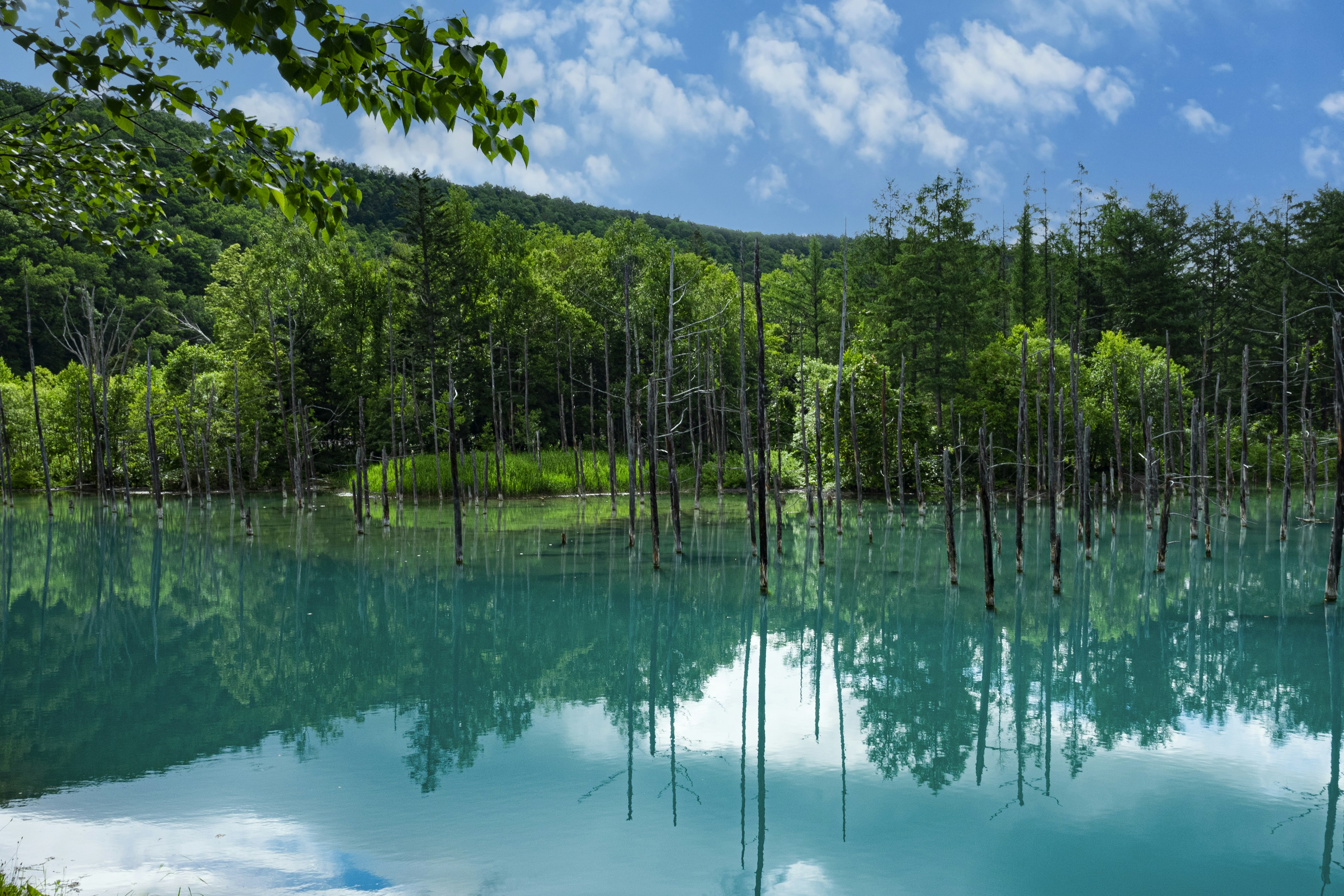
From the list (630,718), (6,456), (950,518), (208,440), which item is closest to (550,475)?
(208,440)

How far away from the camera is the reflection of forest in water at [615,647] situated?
35.8 ft

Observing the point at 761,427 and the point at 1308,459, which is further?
the point at 1308,459

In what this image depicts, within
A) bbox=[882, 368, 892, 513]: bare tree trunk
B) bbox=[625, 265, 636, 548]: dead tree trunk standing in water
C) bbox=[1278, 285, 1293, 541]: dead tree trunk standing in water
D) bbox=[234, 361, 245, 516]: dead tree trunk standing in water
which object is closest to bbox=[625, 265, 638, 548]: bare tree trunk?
bbox=[625, 265, 636, 548]: dead tree trunk standing in water

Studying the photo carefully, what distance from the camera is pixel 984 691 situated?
1277 centimetres

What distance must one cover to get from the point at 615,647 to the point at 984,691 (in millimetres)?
6209

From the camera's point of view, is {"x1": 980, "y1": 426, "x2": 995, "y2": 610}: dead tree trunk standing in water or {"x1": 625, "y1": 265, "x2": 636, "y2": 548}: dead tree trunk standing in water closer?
{"x1": 980, "y1": 426, "x2": 995, "y2": 610}: dead tree trunk standing in water

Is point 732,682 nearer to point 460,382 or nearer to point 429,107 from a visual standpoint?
point 429,107

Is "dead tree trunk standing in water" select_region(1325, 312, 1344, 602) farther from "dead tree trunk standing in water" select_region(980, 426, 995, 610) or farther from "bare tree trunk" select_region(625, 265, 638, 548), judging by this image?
"bare tree trunk" select_region(625, 265, 638, 548)

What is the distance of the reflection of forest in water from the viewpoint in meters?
10.9

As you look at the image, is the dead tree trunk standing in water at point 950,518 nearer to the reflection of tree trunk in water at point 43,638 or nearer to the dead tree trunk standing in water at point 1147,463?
the reflection of tree trunk in water at point 43,638

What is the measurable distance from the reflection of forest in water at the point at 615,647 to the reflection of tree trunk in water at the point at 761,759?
1.46 ft

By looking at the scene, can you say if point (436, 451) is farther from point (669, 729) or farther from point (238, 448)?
point (669, 729)

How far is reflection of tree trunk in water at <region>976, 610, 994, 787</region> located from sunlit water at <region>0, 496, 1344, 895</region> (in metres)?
0.09

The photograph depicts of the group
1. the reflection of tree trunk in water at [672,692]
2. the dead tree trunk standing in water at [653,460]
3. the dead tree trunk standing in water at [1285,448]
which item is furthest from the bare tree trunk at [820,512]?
the dead tree trunk standing in water at [1285,448]
